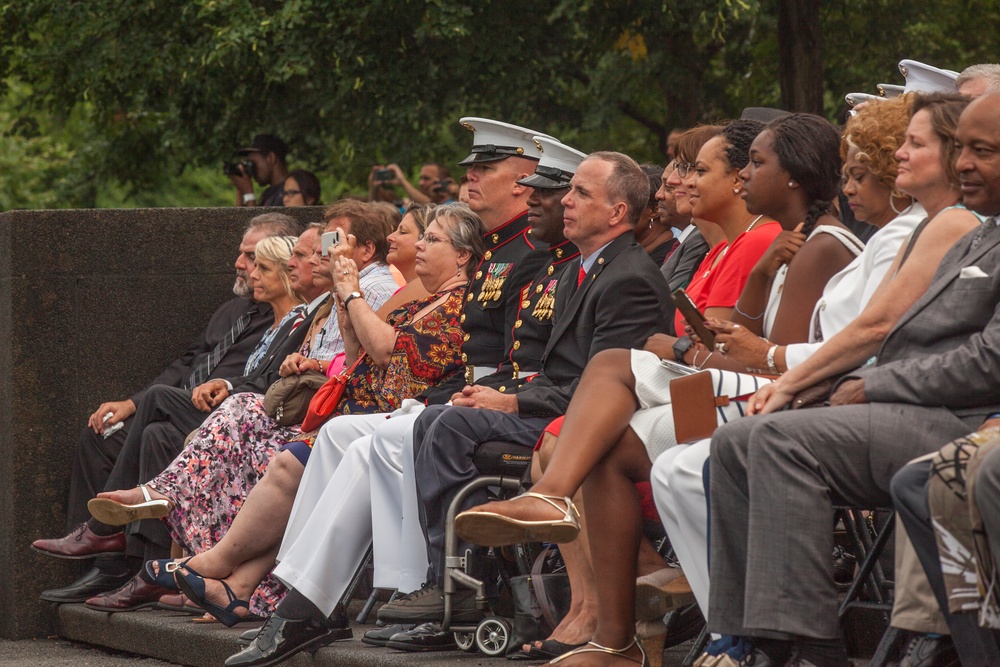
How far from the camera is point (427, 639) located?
5.77 m

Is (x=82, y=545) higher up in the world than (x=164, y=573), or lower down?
lower down

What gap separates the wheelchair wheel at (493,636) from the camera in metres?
5.59

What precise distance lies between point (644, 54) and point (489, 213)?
902 centimetres

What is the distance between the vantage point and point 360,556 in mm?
6355

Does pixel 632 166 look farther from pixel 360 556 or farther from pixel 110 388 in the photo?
pixel 110 388

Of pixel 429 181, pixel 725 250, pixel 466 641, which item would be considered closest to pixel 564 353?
pixel 725 250

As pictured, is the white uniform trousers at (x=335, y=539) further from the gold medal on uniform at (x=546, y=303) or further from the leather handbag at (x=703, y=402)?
the leather handbag at (x=703, y=402)

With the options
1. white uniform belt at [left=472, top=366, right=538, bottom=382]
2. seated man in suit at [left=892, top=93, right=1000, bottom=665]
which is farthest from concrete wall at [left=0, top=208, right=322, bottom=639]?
seated man in suit at [left=892, top=93, right=1000, bottom=665]

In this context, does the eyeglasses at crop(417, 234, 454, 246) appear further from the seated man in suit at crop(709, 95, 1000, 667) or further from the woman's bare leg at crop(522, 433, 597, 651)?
the seated man in suit at crop(709, 95, 1000, 667)

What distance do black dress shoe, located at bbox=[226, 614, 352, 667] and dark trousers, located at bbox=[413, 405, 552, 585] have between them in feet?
1.86

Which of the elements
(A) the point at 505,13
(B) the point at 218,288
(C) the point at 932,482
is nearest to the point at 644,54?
(A) the point at 505,13

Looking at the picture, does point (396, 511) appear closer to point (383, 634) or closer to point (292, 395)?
point (383, 634)

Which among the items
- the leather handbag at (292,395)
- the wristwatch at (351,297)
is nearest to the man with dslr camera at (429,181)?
the leather handbag at (292,395)

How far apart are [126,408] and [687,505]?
4697mm
